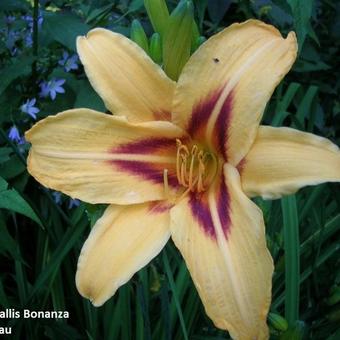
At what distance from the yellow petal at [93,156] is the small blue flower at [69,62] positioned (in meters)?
0.80

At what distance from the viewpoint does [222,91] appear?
76 cm

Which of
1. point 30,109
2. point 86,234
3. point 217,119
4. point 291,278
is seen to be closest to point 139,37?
point 217,119

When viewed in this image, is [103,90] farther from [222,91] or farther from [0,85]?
[0,85]

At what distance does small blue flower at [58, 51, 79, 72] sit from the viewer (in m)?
1.55

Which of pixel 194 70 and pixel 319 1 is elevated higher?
pixel 194 70

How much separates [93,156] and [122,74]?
11 cm

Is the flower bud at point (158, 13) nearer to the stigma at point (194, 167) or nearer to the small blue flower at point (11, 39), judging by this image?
the stigma at point (194, 167)

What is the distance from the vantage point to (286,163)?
701 millimetres

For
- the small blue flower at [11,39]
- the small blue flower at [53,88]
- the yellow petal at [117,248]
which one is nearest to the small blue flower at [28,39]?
the small blue flower at [11,39]

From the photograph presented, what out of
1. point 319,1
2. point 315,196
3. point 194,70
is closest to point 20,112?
point 315,196

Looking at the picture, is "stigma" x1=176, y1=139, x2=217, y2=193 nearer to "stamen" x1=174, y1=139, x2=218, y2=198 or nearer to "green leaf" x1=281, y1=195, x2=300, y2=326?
"stamen" x1=174, y1=139, x2=218, y2=198

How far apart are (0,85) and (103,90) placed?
2.04 ft

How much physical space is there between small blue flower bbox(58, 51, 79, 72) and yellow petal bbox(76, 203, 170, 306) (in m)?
0.85

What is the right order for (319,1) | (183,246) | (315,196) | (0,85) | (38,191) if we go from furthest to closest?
(319,1)
(38,191)
(315,196)
(0,85)
(183,246)
